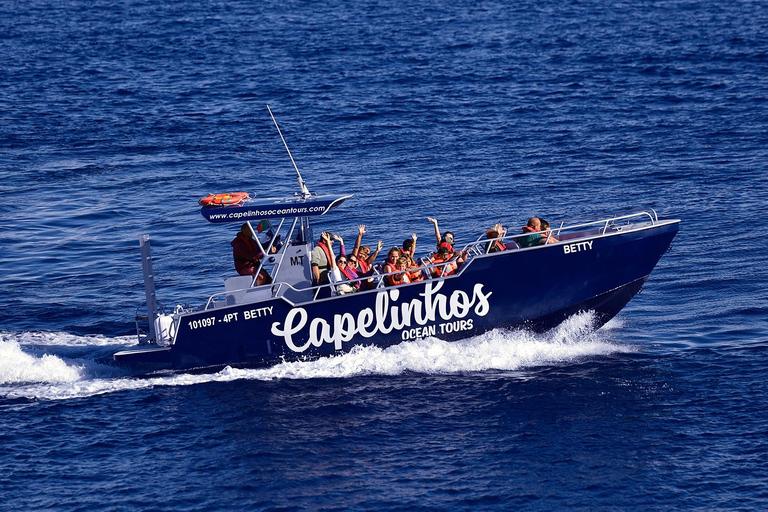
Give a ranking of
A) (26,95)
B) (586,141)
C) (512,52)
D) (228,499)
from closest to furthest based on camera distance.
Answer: (228,499) < (586,141) < (26,95) < (512,52)

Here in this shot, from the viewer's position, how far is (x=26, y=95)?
50.4 meters

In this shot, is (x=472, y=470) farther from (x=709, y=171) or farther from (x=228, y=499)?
(x=709, y=171)

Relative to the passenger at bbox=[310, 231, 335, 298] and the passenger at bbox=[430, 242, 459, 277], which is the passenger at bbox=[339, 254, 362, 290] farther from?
the passenger at bbox=[430, 242, 459, 277]

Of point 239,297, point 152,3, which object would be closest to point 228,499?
point 239,297

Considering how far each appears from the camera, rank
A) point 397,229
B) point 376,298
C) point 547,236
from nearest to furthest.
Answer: point 376,298 → point 547,236 → point 397,229

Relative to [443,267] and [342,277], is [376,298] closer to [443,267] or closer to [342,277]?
[342,277]

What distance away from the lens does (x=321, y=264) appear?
21094mm

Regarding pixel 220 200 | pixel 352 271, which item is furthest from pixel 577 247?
pixel 220 200

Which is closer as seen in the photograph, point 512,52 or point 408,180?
point 408,180

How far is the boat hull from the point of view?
20.7 meters

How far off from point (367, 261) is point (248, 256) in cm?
239

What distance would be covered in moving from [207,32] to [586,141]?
31.5 meters

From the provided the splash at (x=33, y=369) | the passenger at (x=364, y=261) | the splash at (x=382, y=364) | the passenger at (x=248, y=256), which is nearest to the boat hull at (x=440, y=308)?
the splash at (x=382, y=364)

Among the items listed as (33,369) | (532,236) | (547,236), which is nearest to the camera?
(547,236)
